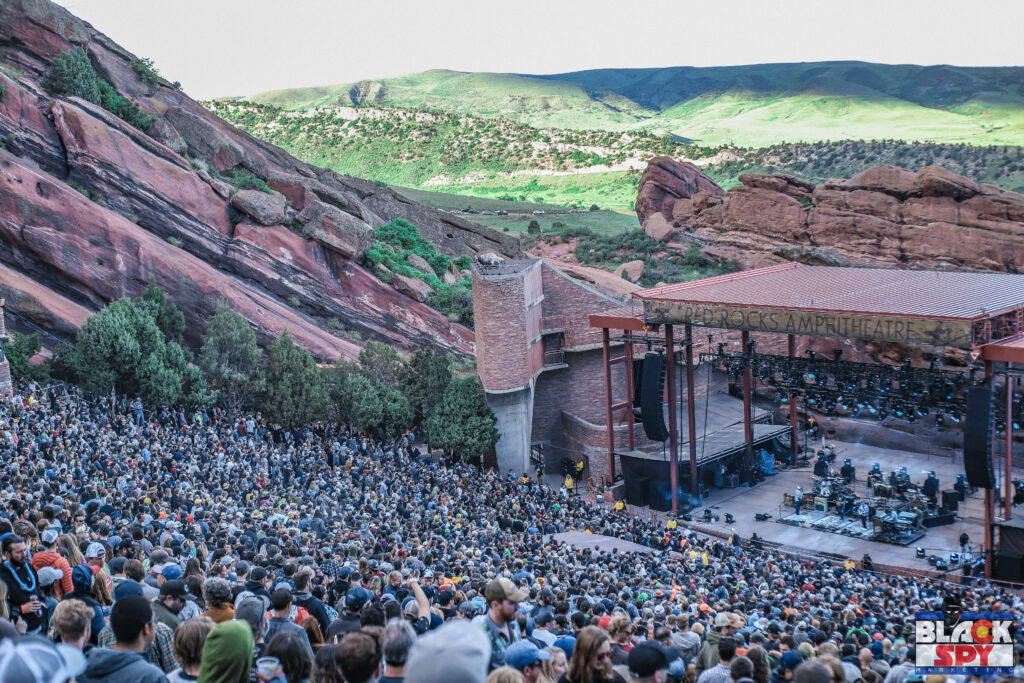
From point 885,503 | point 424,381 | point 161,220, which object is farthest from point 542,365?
point 161,220

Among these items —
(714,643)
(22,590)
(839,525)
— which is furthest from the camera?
(839,525)

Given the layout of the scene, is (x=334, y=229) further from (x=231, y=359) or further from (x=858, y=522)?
(x=858, y=522)

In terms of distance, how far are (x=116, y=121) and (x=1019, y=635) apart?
44.4m

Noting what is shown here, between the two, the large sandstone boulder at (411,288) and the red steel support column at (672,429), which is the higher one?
the large sandstone boulder at (411,288)

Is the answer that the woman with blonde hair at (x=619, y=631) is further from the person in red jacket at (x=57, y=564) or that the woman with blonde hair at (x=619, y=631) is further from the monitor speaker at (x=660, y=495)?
the monitor speaker at (x=660, y=495)

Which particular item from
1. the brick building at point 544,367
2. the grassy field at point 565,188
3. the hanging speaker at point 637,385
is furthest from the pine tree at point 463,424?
the grassy field at point 565,188

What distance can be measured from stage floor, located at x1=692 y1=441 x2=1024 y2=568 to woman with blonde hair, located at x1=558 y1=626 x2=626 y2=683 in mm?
23923

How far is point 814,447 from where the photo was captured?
142 ft

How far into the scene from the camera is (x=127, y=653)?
6.70 m

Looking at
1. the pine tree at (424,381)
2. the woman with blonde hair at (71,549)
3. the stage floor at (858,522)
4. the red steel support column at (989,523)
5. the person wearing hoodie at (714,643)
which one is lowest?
the stage floor at (858,522)

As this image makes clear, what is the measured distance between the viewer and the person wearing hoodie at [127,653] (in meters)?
6.54

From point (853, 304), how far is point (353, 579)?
22.6 metres

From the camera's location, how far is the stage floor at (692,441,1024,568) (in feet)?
99.9

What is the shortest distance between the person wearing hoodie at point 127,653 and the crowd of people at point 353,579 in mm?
14
